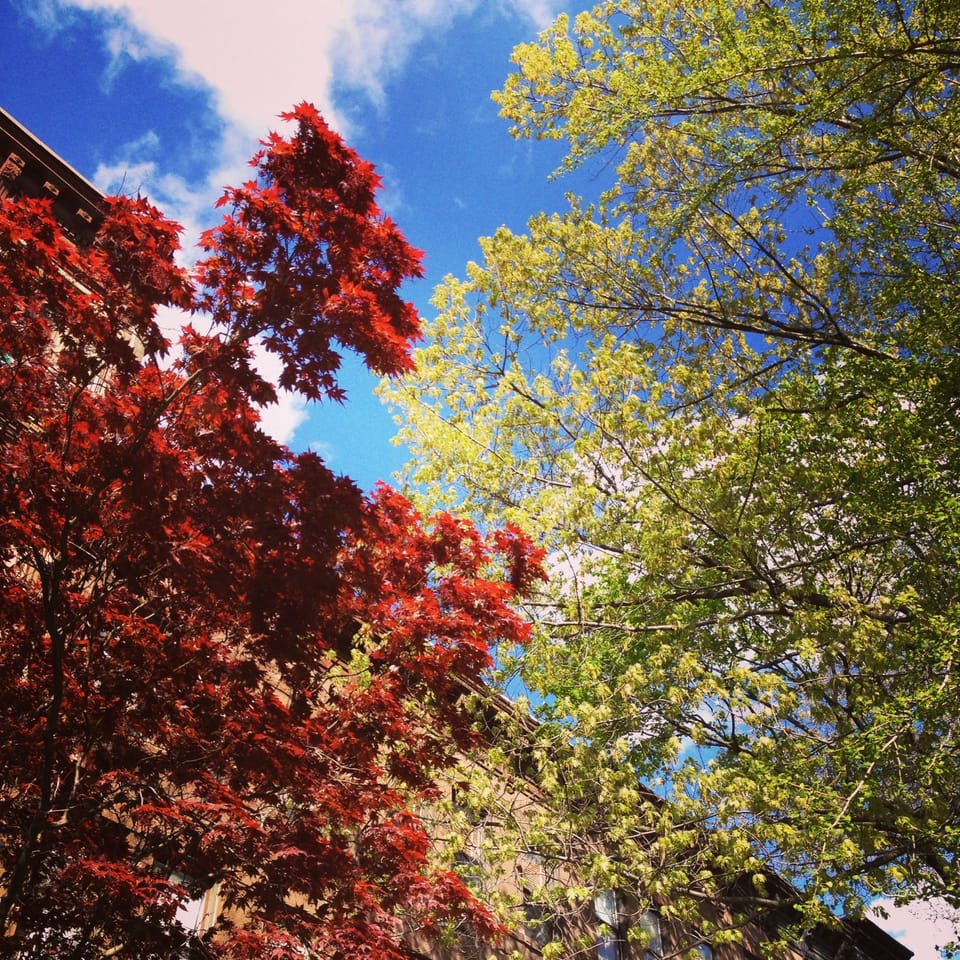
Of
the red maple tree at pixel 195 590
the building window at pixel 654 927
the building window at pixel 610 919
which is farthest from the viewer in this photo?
the building window at pixel 654 927

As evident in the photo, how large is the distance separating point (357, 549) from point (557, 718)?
638cm

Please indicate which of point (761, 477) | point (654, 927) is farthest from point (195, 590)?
point (654, 927)

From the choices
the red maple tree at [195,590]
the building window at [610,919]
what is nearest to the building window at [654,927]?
the building window at [610,919]

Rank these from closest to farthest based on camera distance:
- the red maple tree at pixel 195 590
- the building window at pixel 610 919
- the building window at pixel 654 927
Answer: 1. the red maple tree at pixel 195 590
2. the building window at pixel 610 919
3. the building window at pixel 654 927

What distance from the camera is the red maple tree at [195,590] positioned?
598cm

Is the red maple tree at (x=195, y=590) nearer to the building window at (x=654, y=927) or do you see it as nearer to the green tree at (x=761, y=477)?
the green tree at (x=761, y=477)

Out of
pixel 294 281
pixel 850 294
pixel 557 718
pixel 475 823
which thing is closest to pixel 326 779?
pixel 294 281

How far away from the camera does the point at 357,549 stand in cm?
775

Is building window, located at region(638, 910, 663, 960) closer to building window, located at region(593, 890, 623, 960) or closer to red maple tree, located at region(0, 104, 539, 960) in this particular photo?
building window, located at region(593, 890, 623, 960)

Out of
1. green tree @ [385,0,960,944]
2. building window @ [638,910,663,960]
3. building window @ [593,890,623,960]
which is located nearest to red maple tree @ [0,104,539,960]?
green tree @ [385,0,960,944]

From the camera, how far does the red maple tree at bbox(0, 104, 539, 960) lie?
5.98 metres

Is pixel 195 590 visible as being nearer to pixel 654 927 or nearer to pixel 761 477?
pixel 761 477

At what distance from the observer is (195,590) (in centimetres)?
655

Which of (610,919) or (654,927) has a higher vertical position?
(610,919)
